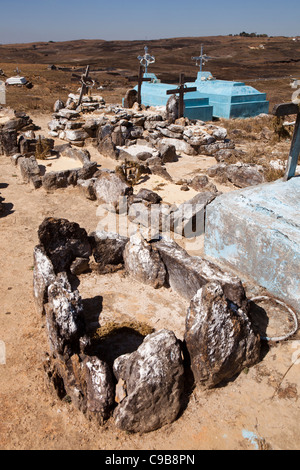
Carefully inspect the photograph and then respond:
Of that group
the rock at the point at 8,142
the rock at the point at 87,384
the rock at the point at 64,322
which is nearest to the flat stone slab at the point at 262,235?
the rock at the point at 64,322

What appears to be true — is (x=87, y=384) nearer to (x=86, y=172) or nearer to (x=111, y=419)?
(x=111, y=419)

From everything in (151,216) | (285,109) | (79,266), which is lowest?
(79,266)

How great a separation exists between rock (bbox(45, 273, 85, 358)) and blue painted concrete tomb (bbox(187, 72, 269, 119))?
55.8 feet

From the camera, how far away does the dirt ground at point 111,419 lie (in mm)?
3814

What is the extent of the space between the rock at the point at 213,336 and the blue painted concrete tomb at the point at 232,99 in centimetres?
1692

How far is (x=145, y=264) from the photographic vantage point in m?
6.21

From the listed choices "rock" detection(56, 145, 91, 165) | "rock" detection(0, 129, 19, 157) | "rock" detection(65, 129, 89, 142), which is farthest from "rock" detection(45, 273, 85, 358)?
"rock" detection(65, 129, 89, 142)

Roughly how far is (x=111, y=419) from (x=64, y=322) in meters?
1.25

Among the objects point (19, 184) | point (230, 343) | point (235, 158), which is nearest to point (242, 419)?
point (230, 343)

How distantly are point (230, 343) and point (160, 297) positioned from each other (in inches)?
76.0

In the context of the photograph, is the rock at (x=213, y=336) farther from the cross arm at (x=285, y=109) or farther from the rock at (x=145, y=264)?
the cross arm at (x=285, y=109)

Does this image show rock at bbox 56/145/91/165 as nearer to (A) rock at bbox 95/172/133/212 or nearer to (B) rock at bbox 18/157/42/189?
(B) rock at bbox 18/157/42/189

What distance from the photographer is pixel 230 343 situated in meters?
4.27

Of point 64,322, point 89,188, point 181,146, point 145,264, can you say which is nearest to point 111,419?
point 64,322
